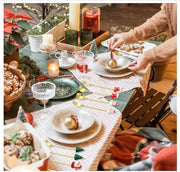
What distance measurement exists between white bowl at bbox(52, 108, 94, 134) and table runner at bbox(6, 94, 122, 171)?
65 mm

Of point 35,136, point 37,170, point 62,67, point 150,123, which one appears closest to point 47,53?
point 62,67

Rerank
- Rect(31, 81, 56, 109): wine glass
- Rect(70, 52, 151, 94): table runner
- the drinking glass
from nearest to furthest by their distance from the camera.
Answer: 1. Rect(31, 81, 56, 109): wine glass
2. Rect(70, 52, 151, 94): table runner
3. the drinking glass

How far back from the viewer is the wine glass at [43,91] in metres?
1.55

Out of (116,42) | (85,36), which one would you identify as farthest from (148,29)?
(85,36)

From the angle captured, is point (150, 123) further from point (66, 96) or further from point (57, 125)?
point (57, 125)

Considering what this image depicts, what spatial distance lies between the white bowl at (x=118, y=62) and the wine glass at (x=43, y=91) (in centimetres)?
47

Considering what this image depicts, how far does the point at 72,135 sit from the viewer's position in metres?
1.39

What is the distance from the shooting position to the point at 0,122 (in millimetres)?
1372

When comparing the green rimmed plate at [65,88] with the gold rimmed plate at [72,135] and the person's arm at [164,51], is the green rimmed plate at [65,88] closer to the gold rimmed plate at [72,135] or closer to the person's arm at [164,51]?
the gold rimmed plate at [72,135]

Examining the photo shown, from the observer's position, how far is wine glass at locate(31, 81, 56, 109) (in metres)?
1.55

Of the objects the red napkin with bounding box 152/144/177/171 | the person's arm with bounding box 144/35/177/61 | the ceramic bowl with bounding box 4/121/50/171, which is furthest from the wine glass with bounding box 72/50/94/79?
the red napkin with bounding box 152/144/177/171

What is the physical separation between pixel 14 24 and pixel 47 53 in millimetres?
485

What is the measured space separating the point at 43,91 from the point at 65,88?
197mm

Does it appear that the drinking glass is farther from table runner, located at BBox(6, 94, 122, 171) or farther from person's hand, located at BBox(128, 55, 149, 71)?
table runner, located at BBox(6, 94, 122, 171)
